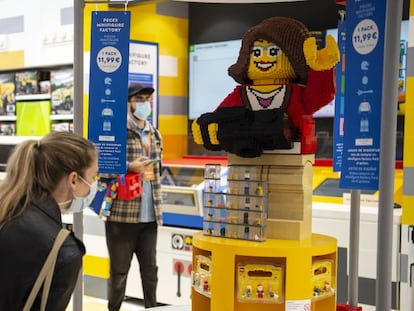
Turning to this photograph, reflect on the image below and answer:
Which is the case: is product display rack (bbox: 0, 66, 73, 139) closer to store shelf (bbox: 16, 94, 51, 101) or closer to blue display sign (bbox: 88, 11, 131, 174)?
store shelf (bbox: 16, 94, 51, 101)

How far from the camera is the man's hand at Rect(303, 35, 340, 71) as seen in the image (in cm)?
237

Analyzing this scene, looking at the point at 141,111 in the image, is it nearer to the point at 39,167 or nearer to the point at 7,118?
the point at 39,167

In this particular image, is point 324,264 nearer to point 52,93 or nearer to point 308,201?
point 308,201

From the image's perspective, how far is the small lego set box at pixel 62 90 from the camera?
595 centimetres

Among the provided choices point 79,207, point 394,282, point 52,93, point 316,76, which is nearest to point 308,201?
point 316,76

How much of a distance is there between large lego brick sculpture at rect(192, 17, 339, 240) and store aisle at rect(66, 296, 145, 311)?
2.98m

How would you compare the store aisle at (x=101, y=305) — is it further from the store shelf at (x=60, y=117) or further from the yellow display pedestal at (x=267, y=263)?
the yellow display pedestal at (x=267, y=263)

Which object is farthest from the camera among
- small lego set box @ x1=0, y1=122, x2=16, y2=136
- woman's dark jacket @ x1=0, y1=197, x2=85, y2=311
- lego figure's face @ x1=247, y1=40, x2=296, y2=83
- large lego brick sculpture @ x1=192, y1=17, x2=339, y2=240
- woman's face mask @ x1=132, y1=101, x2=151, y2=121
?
small lego set box @ x1=0, y1=122, x2=16, y2=136

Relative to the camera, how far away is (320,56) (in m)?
2.39

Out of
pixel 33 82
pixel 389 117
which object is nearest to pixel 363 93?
pixel 389 117

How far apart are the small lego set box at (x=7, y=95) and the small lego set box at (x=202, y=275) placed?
4.75m

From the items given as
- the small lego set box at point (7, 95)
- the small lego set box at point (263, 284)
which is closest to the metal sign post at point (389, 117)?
the small lego set box at point (263, 284)

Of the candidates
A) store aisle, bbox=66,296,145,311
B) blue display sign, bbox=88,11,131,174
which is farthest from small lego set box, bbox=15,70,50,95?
blue display sign, bbox=88,11,131,174

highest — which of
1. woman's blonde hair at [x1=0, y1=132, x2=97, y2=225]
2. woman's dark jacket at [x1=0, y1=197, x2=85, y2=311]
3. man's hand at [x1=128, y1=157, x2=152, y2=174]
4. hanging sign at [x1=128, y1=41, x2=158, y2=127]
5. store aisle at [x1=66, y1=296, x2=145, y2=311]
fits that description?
hanging sign at [x1=128, y1=41, x2=158, y2=127]
